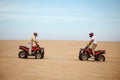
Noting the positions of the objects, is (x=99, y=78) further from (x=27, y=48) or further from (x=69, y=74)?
(x=27, y=48)

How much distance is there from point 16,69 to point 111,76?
308cm

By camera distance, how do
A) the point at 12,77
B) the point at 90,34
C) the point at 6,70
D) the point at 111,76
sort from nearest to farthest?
the point at 12,77
the point at 111,76
the point at 6,70
the point at 90,34

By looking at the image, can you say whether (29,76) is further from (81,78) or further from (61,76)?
(81,78)

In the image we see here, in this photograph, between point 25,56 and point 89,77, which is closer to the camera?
point 89,77

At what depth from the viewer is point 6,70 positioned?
1018cm

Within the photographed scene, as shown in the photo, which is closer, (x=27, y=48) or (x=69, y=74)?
(x=69, y=74)

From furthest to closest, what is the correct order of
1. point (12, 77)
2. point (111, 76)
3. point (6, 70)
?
point (6, 70) < point (111, 76) < point (12, 77)

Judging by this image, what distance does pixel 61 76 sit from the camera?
920 centimetres

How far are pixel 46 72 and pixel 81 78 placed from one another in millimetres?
1395

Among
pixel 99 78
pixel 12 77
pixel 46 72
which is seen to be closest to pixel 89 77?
pixel 99 78

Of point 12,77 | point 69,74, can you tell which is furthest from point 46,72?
A: point 12,77

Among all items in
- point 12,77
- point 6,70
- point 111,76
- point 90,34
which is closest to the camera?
point 12,77

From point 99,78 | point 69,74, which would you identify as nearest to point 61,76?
Result: point 69,74

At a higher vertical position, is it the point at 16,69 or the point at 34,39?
the point at 34,39
